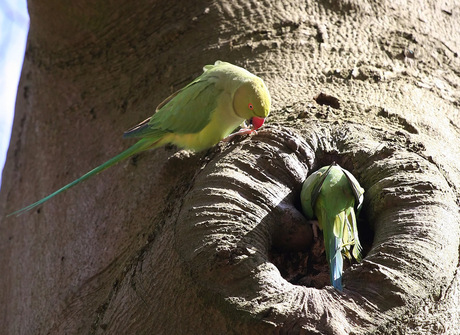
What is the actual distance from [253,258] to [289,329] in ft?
0.77

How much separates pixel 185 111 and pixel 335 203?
76 centimetres

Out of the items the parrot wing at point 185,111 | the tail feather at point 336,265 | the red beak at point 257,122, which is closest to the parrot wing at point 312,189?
the tail feather at point 336,265

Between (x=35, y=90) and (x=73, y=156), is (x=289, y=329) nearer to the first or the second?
(x=73, y=156)

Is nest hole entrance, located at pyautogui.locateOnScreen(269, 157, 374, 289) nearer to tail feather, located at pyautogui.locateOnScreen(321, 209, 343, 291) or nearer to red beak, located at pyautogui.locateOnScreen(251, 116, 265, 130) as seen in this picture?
tail feather, located at pyautogui.locateOnScreen(321, 209, 343, 291)

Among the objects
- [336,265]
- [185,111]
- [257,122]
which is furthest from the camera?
[185,111]

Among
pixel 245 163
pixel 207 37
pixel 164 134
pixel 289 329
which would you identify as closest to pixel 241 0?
pixel 207 37

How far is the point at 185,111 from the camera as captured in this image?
234 centimetres

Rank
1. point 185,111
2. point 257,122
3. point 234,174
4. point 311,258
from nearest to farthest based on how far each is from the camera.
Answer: point 234,174
point 311,258
point 257,122
point 185,111

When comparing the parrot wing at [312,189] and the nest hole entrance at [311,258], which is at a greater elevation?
the parrot wing at [312,189]

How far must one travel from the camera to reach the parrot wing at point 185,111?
2.25m

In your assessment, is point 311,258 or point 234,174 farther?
point 311,258

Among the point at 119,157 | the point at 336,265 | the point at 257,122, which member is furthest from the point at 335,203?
the point at 119,157

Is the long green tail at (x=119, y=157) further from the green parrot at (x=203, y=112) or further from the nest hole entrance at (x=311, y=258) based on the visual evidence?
the nest hole entrance at (x=311, y=258)

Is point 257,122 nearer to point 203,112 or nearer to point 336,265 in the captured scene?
point 203,112
